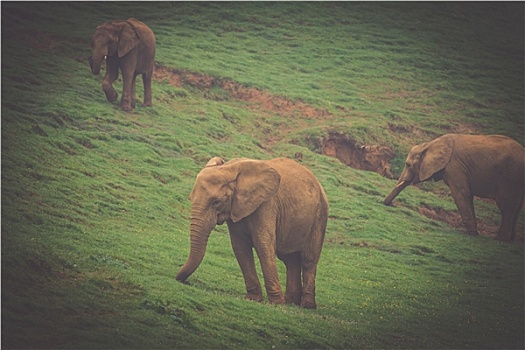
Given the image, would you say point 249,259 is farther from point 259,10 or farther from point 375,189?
point 259,10

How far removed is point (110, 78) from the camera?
42812mm

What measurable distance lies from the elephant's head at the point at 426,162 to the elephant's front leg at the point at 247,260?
60.1 ft

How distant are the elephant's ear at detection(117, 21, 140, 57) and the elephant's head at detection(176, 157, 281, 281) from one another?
59.8 feet

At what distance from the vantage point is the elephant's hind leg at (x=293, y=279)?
84.7 feet

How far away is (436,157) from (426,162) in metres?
0.47

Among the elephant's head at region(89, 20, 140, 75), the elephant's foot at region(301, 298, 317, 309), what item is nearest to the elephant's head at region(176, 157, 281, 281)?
the elephant's foot at region(301, 298, 317, 309)

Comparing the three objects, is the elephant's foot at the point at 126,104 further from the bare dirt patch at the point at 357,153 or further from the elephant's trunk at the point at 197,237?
the elephant's trunk at the point at 197,237

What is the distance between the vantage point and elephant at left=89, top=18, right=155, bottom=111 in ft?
134

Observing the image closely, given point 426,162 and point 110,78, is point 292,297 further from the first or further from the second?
point 110,78

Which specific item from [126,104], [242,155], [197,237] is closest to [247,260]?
[197,237]

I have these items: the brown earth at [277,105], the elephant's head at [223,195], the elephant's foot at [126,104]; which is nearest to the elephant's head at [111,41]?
the elephant's foot at [126,104]

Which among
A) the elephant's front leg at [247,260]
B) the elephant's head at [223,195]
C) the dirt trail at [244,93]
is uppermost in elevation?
the elephant's head at [223,195]

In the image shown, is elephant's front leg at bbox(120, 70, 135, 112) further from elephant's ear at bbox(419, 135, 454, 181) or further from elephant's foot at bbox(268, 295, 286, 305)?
elephant's foot at bbox(268, 295, 286, 305)

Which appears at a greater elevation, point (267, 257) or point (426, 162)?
point (267, 257)
